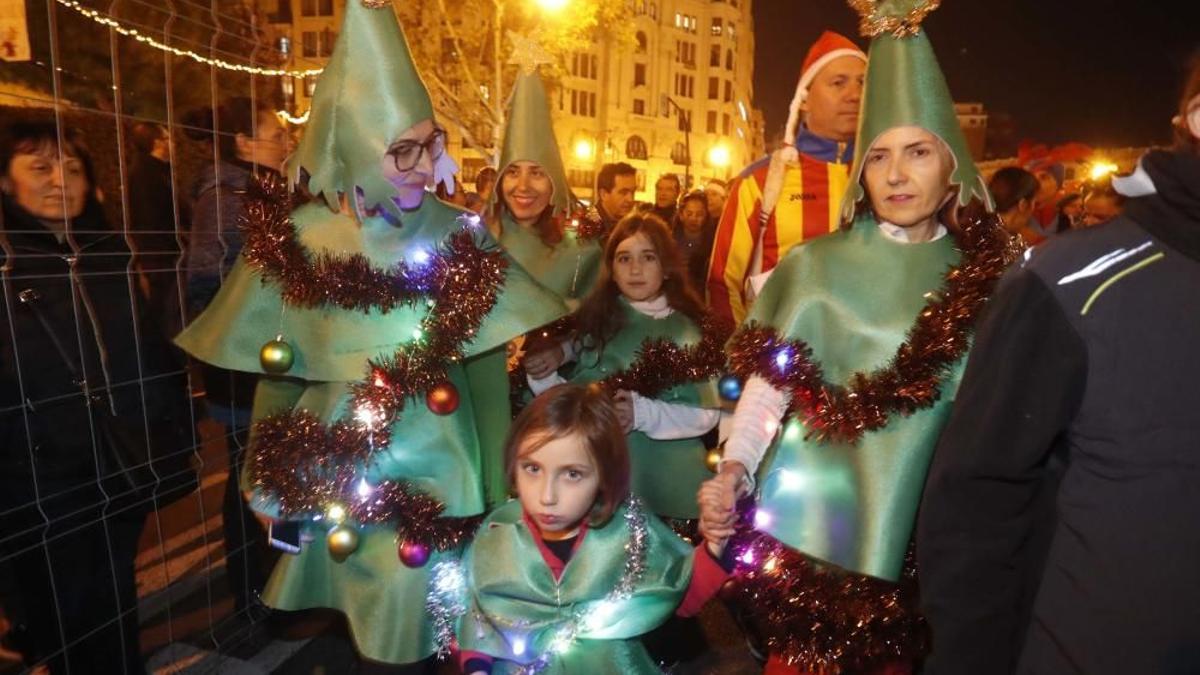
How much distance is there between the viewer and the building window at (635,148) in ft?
204

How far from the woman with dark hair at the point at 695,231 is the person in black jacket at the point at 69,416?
541 cm

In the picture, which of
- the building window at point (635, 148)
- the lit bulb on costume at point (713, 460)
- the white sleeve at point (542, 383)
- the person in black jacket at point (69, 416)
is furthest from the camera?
the building window at point (635, 148)

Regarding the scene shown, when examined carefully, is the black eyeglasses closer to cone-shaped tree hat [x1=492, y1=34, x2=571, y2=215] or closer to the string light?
the string light

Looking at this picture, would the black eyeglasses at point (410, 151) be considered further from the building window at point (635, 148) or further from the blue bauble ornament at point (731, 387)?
the building window at point (635, 148)

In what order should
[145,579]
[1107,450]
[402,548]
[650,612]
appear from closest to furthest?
[1107,450], [650,612], [402,548], [145,579]

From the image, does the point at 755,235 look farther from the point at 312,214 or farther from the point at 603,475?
the point at 312,214

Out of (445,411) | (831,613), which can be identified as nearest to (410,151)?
(445,411)

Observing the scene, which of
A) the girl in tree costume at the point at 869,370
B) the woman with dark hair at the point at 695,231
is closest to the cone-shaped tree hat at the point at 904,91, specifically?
the girl in tree costume at the point at 869,370

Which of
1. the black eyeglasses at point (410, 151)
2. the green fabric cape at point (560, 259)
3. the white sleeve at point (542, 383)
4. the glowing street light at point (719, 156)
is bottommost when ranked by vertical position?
the white sleeve at point (542, 383)

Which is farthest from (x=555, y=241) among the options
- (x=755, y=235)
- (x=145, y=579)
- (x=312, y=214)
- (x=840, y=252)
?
(x=145, y=579)

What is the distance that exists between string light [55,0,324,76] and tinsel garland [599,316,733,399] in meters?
1.76

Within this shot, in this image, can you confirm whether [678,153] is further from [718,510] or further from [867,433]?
[718,510]

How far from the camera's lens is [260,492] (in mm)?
2773

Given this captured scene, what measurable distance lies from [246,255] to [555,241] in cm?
186
